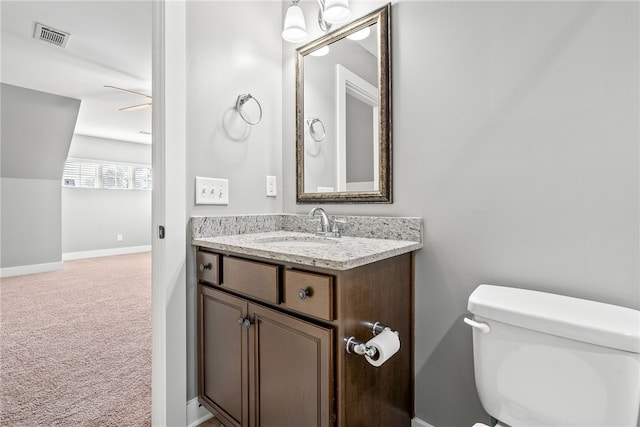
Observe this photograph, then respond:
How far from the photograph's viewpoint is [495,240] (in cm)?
109

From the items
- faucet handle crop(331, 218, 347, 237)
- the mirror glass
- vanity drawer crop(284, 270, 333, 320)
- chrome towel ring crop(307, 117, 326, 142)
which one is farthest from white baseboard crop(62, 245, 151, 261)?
vanity drawer crop(284, 270, 333, 320)

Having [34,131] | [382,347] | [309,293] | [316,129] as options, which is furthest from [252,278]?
[34,131]

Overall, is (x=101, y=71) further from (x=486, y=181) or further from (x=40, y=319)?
(x=486, y=181)

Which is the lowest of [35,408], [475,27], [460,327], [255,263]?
[35,408]

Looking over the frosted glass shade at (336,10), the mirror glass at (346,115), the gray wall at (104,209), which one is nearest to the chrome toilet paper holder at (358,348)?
the mirror glass at (346,115)

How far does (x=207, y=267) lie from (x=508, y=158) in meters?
1.23

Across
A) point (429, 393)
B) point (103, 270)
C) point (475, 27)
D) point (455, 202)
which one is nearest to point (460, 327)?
point (429, 393)

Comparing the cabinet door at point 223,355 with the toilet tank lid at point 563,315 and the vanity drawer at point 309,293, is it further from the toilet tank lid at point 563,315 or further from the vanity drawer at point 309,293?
the toilet tank lid at point 563,315

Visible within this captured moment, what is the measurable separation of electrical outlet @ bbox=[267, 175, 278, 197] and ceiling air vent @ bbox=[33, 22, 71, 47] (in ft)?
7.05

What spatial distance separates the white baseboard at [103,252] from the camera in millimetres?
5367

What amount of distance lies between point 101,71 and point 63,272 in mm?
3016

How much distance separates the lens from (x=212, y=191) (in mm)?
1447

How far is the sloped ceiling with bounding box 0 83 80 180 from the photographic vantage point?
3.38m

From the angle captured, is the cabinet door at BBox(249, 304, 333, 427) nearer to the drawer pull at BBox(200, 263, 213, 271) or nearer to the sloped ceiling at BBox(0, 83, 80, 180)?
the drawer pull at BBox(200, 263, 213, 271)
